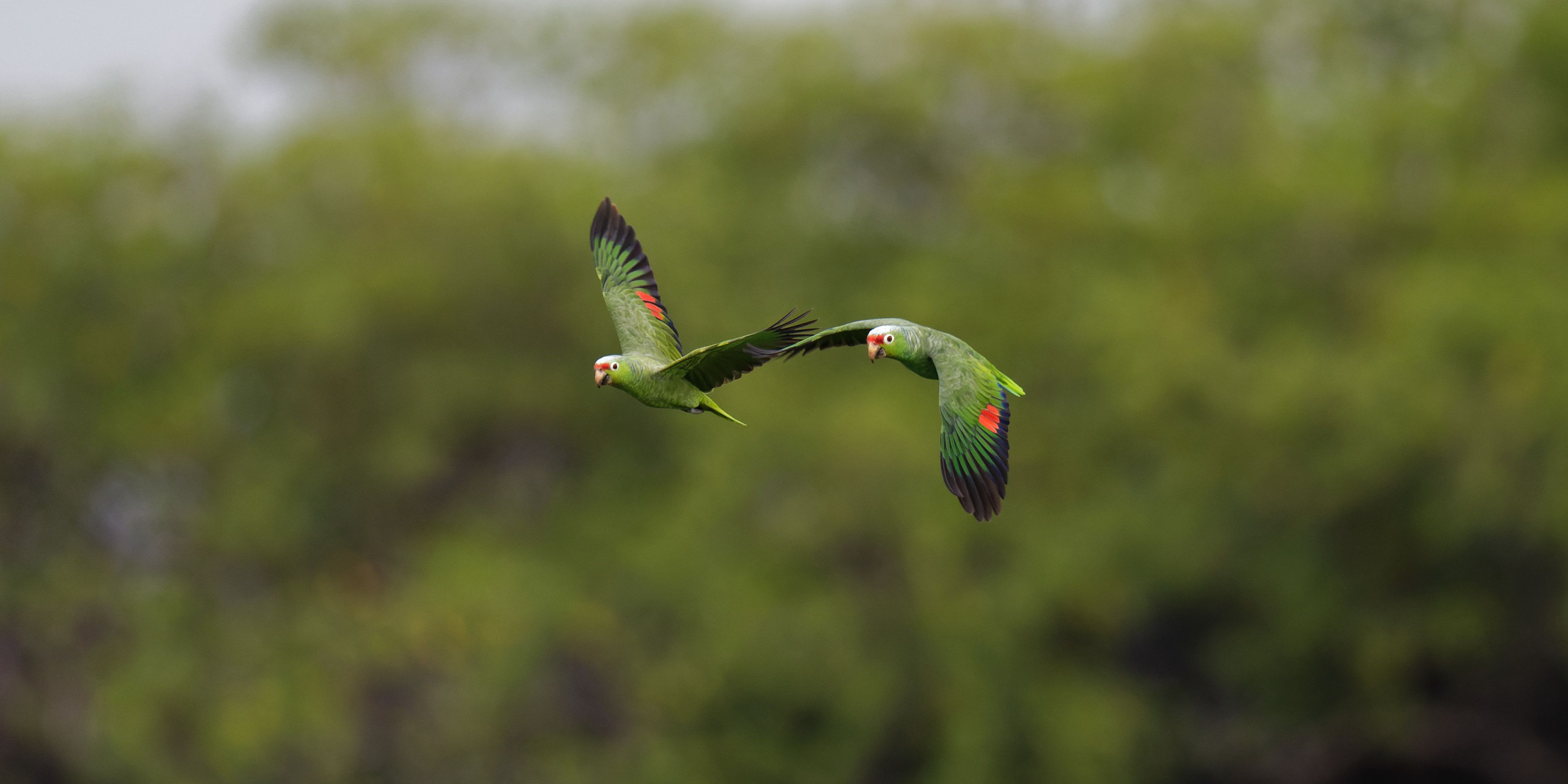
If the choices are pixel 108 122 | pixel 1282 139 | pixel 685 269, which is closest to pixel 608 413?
pixel 685 269

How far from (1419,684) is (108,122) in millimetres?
40037

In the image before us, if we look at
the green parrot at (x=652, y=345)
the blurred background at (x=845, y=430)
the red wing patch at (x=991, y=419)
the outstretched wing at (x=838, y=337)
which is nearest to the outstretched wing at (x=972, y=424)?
the red wing patch at (x=991, y=419)

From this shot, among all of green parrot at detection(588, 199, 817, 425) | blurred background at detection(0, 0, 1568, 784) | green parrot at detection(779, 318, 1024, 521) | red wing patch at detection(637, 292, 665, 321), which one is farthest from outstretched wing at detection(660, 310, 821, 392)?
blurred background at detection(0, 0, 1568, 784)

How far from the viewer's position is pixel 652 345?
543 centimetres

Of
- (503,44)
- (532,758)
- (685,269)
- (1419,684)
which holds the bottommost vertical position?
(532,758)

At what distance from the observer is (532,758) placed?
5191 centimetres

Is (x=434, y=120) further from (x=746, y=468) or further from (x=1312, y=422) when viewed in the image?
(x=1312, y=422)

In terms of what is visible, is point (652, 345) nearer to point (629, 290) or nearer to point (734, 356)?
point (629, 290)

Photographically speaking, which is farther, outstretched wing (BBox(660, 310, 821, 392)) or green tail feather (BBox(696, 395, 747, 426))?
green tail feather (BBox(696, 395, 747, 426))

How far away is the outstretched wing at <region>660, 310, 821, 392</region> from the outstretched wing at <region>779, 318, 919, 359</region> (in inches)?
1.3

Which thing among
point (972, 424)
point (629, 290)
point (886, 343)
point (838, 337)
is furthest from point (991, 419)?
point (629, 290)

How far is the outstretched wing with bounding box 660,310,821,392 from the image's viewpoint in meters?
4.45

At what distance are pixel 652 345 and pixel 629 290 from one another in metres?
0.55

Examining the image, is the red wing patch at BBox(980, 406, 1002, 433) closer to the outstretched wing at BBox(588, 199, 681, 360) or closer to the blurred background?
the outstretched wing at BBox(588, 199, 681, 360)
